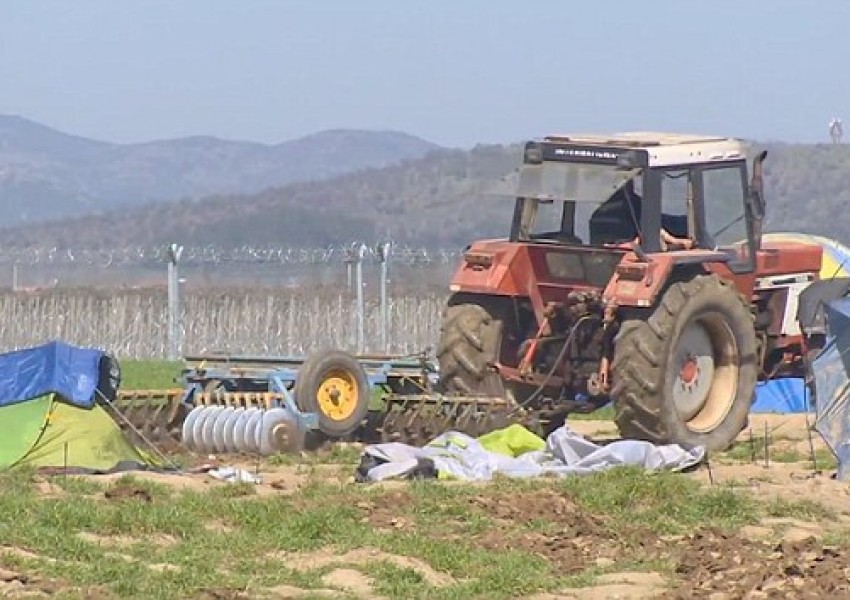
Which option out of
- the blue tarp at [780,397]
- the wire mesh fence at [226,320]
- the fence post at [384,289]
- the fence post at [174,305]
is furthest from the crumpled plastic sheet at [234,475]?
the wire mesh fence at [226,320]

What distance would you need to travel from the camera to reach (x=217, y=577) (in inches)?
396

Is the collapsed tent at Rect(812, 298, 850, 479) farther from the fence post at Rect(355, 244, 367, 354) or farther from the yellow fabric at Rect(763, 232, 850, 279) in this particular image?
the fence post at Rect(355, 244, 367, 354)

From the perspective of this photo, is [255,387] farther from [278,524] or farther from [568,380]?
[278,524]

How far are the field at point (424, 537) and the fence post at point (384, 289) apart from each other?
13987mm

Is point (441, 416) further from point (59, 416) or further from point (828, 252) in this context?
point (828, 252)

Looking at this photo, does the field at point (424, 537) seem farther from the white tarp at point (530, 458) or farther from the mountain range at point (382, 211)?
the mountain range at point (382, 211)

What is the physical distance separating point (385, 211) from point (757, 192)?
6491 centimetres

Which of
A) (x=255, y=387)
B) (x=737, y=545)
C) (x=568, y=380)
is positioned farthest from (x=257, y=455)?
(x=737, y=545)

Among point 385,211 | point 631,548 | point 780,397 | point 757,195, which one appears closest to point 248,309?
point 780,397

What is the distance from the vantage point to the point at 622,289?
15.1m

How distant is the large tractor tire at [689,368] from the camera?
15.1 m

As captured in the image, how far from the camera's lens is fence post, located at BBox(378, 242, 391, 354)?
2767cm

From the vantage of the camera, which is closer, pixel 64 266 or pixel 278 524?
pixel 278 524

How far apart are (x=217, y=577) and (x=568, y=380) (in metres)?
6.24
